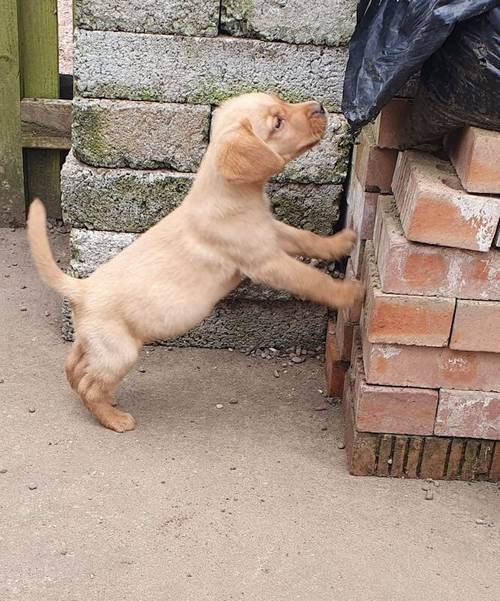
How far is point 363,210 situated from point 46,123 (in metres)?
2.40

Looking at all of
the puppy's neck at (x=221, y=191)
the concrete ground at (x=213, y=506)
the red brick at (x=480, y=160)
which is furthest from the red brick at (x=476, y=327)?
the puppy's neck at (x=221, y=191)

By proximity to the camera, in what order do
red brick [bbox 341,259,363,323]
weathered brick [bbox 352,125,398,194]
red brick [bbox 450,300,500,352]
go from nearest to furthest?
red brick [bbox 450,300,500,352], weathered brick [bbox 352,125,398,194], red brick [bbox 341,259,363,323]

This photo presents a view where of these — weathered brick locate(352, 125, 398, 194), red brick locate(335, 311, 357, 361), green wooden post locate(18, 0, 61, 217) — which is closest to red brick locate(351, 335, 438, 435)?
red brick locate(335, 311, 357, 361)

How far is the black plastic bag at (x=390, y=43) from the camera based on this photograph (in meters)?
2.59

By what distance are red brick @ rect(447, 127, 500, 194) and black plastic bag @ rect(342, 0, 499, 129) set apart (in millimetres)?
293

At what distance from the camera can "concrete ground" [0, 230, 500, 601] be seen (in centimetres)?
287

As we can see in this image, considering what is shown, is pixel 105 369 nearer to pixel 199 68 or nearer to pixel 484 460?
pixel 199 68

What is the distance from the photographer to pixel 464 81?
2.75 meters

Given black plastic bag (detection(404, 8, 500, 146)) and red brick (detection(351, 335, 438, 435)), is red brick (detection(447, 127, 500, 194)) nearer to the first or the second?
black plastic bag (detection(404, 8, 500, 146))

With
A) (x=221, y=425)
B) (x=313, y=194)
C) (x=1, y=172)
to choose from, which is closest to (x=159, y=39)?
(x=313, y=194)

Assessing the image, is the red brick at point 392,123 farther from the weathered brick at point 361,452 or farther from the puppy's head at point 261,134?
the weathered brick at point 361,452

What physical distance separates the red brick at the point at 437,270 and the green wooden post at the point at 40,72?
9.14ft

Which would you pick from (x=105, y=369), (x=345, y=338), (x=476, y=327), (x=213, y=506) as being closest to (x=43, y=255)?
(x=105, y=369)

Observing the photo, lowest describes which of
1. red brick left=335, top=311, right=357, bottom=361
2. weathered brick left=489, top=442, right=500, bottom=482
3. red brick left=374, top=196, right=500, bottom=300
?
weathered brick left=489, top=442, right=500, bottom=482
